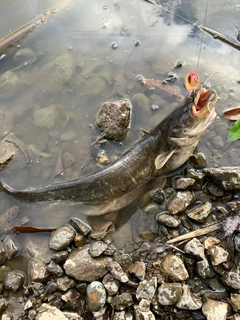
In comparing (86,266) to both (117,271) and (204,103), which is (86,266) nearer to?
(117,271)

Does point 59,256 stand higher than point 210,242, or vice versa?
point 59,256

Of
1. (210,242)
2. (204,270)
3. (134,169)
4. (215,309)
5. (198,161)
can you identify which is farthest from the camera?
(198,161)

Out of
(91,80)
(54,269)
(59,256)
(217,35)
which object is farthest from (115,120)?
(217,35)

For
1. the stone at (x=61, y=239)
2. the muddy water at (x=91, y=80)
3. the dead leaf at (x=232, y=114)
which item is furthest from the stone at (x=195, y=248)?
the dead leaf at (x=232, y=114)

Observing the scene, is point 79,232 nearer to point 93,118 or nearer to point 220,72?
point 93,118

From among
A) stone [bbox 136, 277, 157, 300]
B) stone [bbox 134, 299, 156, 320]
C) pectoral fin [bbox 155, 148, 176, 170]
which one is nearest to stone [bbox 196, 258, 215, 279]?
stone [bbox 136, 277, 157, 300]

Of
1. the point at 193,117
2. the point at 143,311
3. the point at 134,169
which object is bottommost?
the point at 143,311

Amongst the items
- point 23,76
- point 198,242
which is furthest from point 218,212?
point 23,76
